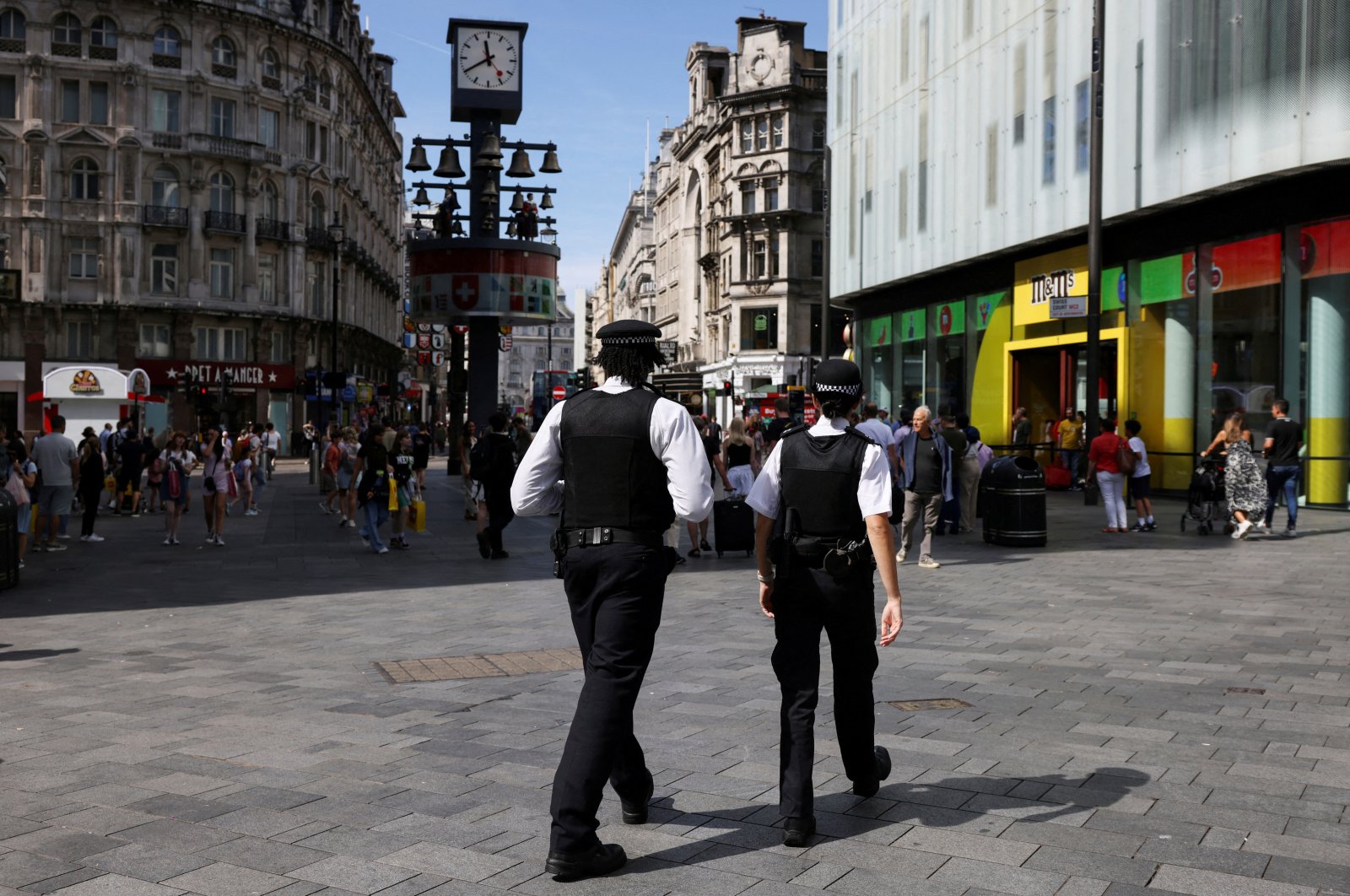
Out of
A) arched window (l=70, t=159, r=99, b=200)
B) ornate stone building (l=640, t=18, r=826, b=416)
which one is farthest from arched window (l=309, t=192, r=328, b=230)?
ornate stone building (l=640, t=18, r=826, b=416)

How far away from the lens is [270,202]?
53.0 metres

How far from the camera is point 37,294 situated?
158 ft

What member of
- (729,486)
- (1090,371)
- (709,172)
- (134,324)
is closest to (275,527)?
(729,486)

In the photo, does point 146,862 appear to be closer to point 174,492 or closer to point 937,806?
point 937,806

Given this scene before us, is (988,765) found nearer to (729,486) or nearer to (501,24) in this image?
(729,486)

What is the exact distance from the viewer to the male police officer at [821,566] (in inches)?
183

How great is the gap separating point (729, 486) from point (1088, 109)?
1306 centimetres

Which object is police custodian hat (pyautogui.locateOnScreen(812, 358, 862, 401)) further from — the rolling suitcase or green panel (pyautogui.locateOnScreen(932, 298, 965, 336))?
green panel (pyautogui.locateOnScreen(932, 298, 965, 336))

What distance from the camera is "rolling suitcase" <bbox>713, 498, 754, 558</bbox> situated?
14.9 meters

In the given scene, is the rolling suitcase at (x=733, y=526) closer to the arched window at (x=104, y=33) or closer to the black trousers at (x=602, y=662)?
the black trousers at (x=602, y=662)

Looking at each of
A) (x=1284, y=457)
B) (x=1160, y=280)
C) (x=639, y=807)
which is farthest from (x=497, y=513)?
(x=1160, y=280)

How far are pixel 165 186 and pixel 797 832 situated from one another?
5113 cm

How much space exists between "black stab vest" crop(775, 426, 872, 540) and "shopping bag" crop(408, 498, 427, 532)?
13.3 m

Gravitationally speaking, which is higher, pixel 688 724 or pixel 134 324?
pixel 134 324
